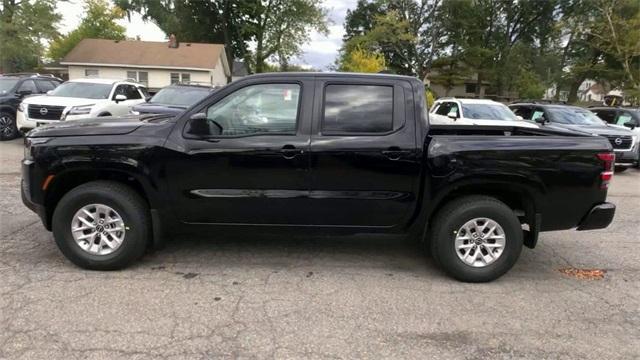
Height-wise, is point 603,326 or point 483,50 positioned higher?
point 483,50

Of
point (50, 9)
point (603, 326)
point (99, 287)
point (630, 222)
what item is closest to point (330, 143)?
point (99, 287)

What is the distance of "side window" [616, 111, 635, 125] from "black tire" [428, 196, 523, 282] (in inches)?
481

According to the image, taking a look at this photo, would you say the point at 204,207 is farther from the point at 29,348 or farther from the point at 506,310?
the point at 506,310

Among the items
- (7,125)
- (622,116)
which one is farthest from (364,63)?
(7,125)

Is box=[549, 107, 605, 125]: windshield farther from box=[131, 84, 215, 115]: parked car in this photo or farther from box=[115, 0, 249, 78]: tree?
box=[115, 0, 249, 78]: tree

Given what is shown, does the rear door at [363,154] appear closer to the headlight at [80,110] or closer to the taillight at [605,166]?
the taillight at [605,166]

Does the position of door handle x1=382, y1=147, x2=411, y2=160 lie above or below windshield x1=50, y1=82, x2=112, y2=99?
below

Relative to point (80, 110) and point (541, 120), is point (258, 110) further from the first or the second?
point (541, 120)

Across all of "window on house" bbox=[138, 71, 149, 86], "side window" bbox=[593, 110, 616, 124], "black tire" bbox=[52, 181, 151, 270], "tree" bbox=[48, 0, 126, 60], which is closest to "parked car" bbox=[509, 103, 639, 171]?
"side window" bbox=[593, 110, 616, 124]

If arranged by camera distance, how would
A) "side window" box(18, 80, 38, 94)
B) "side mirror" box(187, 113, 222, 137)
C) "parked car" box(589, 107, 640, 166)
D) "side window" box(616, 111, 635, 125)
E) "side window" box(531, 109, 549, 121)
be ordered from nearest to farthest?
"side mirror" box(187, 113, 222, 137), "parked car" box(589, 107, 640, 166), "side window" box(531, 109, 549, 121), "side window" box(18, 80, 38, 94), "side window" box(616, 111, 635, 125)

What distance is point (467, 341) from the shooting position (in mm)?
3553

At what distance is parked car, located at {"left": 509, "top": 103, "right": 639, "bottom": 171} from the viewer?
12.5 meters

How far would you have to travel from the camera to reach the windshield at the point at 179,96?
12.4m

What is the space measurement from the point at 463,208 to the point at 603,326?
1.40 m
